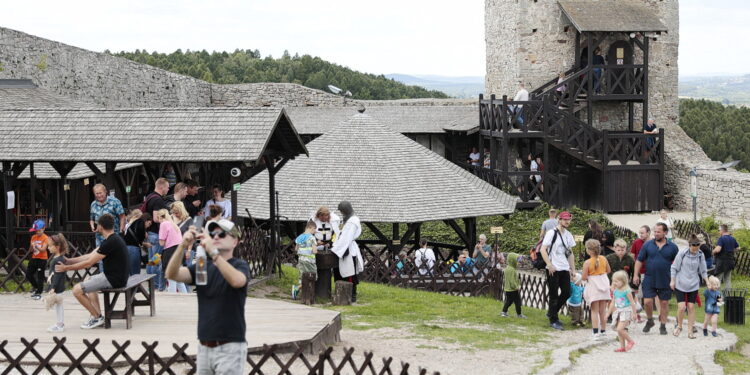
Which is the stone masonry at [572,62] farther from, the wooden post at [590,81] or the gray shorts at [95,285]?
the gray shorts at [95,285]

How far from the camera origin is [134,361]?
9.68 m

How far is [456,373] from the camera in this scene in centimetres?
1091

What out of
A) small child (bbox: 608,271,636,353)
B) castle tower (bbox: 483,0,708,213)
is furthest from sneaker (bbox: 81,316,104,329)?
castle tower (bbox: 483,0,708,213)

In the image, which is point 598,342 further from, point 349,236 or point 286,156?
point 286,156

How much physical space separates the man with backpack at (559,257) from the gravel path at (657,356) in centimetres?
81

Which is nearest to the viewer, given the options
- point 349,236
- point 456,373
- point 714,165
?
point 456,373

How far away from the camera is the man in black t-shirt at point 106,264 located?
35.3 ft

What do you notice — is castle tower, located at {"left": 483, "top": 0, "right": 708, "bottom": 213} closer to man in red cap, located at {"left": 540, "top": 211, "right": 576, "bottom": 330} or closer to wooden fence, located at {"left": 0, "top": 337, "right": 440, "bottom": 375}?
man in red cap, located at {"left": 540, "top": 211, "right": 576, "bottom": 330}

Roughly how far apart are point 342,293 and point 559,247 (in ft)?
10.2

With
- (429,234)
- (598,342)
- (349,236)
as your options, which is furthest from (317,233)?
(429,234)

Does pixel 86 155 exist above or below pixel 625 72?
below

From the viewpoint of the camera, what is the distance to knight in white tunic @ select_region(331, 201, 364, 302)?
15180 millimetres

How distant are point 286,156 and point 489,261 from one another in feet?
14.3

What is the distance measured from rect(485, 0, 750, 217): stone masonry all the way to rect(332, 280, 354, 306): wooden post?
18.3m
